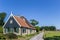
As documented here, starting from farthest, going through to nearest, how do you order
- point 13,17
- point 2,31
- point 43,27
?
point 43,27 < point 2,31 < point 13,17

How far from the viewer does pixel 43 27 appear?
95.8 m

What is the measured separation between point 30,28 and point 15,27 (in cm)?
1044

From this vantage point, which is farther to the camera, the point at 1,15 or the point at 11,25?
the point at 1,15

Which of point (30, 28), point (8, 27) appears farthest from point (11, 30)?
point (30, 28)

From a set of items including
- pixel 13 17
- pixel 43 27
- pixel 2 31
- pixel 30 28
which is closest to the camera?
pixel 13 17

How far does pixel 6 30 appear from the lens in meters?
63.3

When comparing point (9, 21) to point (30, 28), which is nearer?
point (9, 21)

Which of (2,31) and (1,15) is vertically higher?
(1,15)

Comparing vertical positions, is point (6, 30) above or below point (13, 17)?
below

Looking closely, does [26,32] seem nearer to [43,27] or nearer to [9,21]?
[9,21]

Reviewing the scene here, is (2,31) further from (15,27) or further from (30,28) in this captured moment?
(30,28)

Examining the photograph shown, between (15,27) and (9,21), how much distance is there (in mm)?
2761

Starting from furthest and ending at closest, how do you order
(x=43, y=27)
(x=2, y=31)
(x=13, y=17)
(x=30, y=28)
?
(x=43, y=27) → (x=30, y=28) → (x=2, y=31) → (x=13, y=17)

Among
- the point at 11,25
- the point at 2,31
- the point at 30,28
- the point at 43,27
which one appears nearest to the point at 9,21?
the point at 11,25
